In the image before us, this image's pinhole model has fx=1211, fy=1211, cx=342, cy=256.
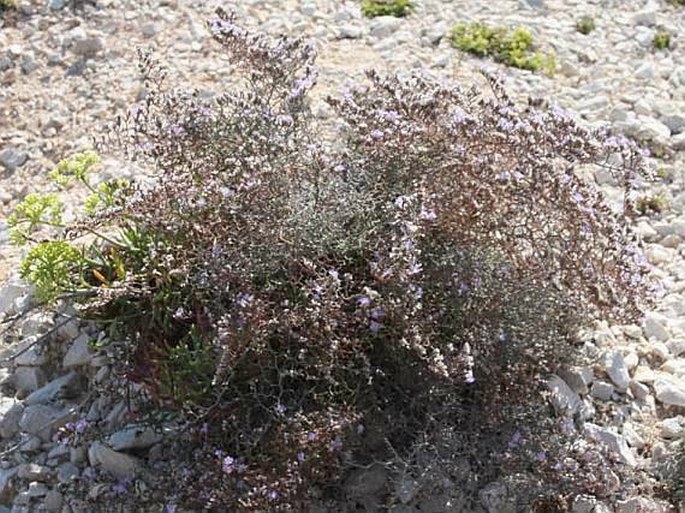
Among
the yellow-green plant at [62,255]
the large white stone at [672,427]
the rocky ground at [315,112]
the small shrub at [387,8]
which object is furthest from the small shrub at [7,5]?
the large white stone at [672,427]

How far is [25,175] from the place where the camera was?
6.32 meters

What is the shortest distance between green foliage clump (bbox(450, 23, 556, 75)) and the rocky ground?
3.3 inches

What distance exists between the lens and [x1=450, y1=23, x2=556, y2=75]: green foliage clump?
23.0 feet

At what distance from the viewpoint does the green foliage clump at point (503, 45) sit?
7004 millimetres

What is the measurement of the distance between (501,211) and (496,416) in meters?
0.76

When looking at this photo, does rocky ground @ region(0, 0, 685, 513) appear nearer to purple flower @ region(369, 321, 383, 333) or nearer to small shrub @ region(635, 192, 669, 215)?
Result: small shrub @ region(635, 192, 669, 215)

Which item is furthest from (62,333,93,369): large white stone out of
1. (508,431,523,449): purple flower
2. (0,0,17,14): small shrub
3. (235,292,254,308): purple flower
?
(0,0,17,14): small shrub

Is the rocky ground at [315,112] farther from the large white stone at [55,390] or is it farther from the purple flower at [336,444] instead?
the purple flower at [336,444]

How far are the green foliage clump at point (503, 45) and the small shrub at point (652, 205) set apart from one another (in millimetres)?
1225

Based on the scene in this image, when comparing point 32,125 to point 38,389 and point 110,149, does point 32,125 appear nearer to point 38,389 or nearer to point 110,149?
point 110,149

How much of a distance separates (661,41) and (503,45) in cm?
97

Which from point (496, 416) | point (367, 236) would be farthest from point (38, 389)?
point (496, 416)

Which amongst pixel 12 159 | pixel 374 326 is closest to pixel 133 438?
pixel 374 326

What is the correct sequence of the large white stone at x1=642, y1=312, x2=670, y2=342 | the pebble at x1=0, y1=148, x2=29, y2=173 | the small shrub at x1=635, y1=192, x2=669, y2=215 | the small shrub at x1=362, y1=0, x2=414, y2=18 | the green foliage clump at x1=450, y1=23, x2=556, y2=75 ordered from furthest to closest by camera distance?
the small shrub at x1=362, y1=0, x2=414, y2=18
the green foliage clump at x1=450, y1=23, x2=556, y2=75
the pebble at x1=0, y1=148, x2=29, y2=173
the small shrub at x1=635, y1=192, x2=669, y2=215
the large white stone at x1=642, y1=312, x2=670, y2=342
